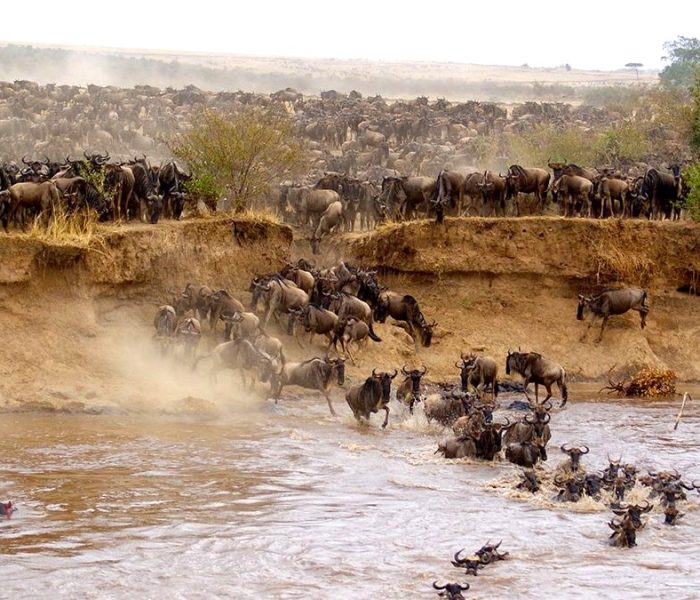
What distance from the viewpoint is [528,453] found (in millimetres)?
17891

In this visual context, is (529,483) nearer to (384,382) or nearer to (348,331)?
(384,382)

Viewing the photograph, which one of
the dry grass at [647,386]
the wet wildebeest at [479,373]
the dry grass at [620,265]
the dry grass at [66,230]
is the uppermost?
the dry grass at [66,230]

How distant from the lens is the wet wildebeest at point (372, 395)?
799 inches

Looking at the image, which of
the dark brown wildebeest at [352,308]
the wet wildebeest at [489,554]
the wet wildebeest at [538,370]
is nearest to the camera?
the wet wildebeest at [489,554]

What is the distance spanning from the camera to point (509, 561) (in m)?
13.7

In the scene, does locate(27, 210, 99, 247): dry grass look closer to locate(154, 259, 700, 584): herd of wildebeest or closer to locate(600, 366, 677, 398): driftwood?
locate(154, 259, 700, 584): herd of wildebeest

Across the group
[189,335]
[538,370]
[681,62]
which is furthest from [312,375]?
[681,62]

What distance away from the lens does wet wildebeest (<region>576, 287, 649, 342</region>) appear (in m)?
27.0

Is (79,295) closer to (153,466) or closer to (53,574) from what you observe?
(153,466)

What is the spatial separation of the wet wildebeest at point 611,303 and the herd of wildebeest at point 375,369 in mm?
23

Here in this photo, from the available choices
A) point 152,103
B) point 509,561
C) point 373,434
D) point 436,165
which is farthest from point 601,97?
point 509,561

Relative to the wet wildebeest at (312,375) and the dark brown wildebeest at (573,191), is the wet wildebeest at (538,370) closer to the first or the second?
the wet wildebeest at (312,375)

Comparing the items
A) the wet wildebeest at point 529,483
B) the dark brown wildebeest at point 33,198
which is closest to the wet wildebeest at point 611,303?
the dark brown wildebeest at point 33,198

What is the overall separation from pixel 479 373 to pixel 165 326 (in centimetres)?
521
